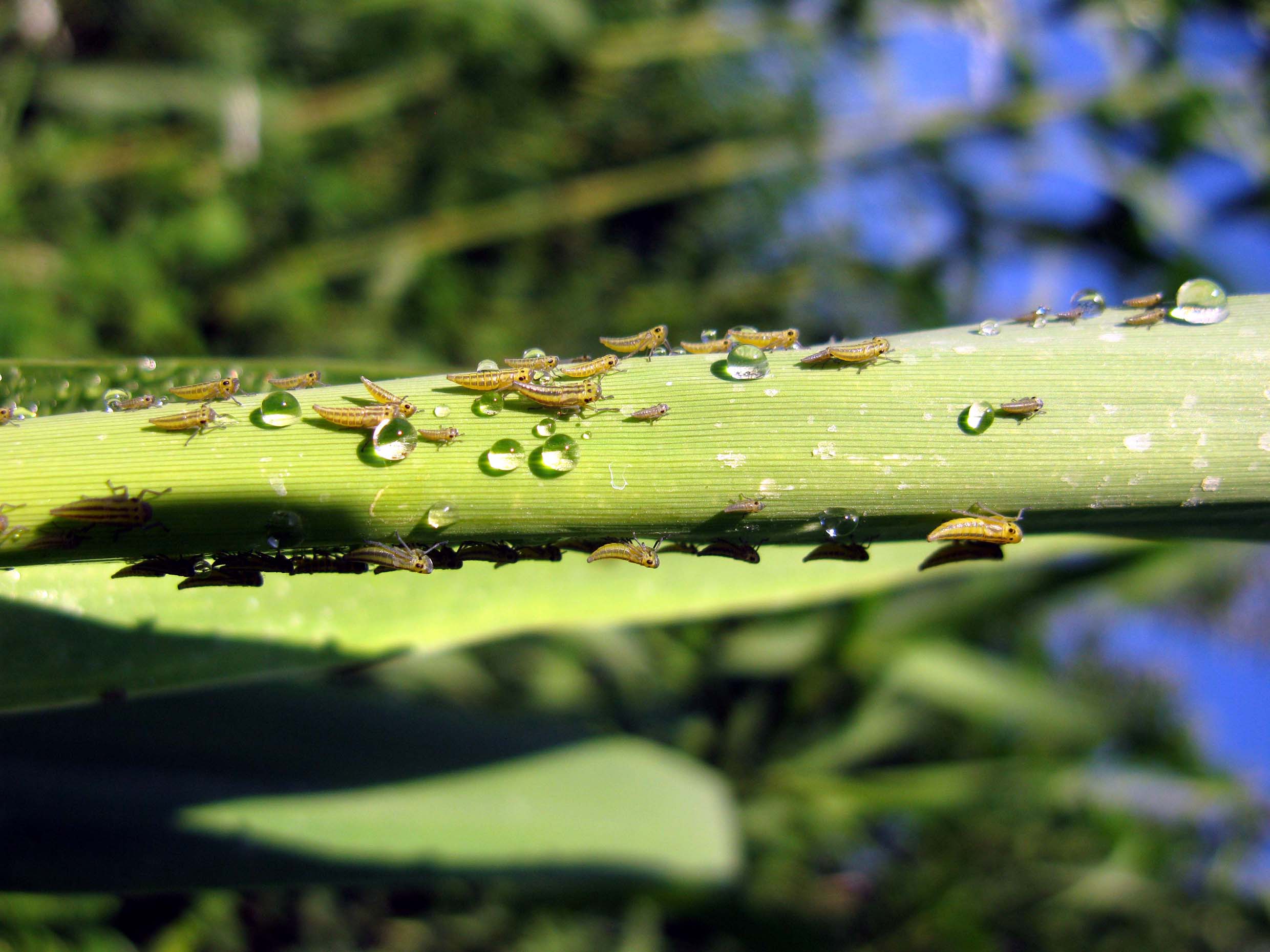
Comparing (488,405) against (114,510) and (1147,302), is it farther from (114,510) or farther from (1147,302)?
(1147,302)

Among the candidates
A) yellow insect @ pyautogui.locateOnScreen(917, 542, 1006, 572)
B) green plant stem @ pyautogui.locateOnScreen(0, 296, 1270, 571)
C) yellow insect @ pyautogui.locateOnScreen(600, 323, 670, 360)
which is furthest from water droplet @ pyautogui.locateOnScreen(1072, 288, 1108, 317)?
yellow insect @ pyautogui.locateOnScreen(600, 323, 670, 360)

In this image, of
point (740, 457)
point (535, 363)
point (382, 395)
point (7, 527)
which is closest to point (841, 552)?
point (740, 457)

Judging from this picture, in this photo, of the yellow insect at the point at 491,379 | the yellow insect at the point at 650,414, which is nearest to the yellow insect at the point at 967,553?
the yellow insect at the point at 650,414

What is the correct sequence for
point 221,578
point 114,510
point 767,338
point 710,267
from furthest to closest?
point 710,267, point 767,338, point 221,578, point 114,510

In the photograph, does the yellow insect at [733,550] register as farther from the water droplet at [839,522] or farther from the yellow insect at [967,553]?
the yellow insect at [967,553]

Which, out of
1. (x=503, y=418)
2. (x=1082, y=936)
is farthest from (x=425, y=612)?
(x=1082, y=936)

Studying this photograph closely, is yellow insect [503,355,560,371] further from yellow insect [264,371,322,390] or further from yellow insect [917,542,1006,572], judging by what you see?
yellow insect [917,542,1006,572]
